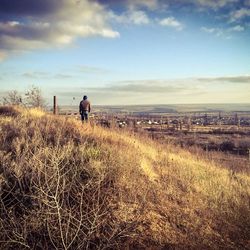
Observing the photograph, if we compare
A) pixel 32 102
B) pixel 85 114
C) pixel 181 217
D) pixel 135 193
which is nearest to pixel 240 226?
pixel 181 217

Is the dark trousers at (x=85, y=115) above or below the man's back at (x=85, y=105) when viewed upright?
below

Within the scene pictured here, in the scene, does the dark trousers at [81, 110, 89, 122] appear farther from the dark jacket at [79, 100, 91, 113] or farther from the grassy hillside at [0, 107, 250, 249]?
the grassy hillside at [0, 107, 250, 249]

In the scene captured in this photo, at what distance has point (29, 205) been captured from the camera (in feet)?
28.3

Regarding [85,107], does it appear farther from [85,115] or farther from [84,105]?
[85,115]

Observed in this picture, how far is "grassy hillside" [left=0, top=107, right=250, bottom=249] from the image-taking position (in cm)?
780

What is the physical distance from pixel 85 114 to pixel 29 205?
1077 cm

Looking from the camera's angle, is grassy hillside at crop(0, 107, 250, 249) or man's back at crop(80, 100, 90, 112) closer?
grassy hillside at crop(0, 107, 250, 249)

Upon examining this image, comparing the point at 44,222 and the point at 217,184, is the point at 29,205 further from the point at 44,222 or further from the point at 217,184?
the point at 217,184

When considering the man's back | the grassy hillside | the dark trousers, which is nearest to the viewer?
the grassy hillside

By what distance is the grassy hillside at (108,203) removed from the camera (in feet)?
25.6

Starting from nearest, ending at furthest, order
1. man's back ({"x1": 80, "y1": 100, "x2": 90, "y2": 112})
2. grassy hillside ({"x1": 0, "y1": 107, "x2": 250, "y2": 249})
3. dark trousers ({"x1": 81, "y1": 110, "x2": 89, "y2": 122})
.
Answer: grassy hillside ({"x1": 0, "y1": 107, "x2": 250, "y2": 249}), man's back ({"x1": 80, "y1": 100, "x2": 90, "y2": 112}), dark trousers ({"x1": 81, "y1": 110, "x2": 89, "y2": 122})

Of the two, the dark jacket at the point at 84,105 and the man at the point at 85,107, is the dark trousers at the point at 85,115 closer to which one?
the man at the point at 85,107

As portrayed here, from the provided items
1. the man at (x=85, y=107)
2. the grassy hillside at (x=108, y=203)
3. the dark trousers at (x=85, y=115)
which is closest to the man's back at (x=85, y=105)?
the man at (x=85, y=107)

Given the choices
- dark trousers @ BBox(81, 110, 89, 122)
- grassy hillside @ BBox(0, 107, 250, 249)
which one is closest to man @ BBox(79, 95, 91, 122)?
dark trousers @ BBox(81, 110, 89, 122)
